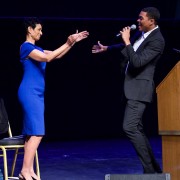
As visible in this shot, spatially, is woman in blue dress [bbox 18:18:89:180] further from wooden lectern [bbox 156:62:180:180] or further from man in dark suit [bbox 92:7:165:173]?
wooden lectern [bbox 156:62:180:180]

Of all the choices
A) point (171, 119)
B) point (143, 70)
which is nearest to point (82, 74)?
point (143, 70)

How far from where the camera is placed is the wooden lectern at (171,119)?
3875mm

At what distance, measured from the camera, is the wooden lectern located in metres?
3.88

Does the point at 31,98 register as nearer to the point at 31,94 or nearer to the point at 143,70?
the point at 31,94

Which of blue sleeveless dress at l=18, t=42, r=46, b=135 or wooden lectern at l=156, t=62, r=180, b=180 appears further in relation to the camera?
blue sleeveless dress at l=18, t=42, r=46, b=135

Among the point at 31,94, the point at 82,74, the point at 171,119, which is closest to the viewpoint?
the point at 171,119

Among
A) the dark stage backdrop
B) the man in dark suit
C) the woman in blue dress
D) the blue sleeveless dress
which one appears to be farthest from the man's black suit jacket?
the dark stage backdrop

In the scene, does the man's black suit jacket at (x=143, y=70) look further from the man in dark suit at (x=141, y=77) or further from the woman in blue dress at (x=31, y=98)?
the woman in blue dress at (x=31, y=98)

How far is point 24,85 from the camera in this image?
413cm

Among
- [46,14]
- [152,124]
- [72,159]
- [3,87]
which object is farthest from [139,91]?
[152,124]

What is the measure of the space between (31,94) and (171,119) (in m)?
1.09

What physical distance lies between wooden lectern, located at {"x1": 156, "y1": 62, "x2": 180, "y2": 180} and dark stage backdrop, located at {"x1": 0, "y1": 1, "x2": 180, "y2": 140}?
3244 millimetres

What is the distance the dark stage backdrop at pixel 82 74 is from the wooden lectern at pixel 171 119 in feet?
10.6

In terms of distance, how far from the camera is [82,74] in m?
7.85
